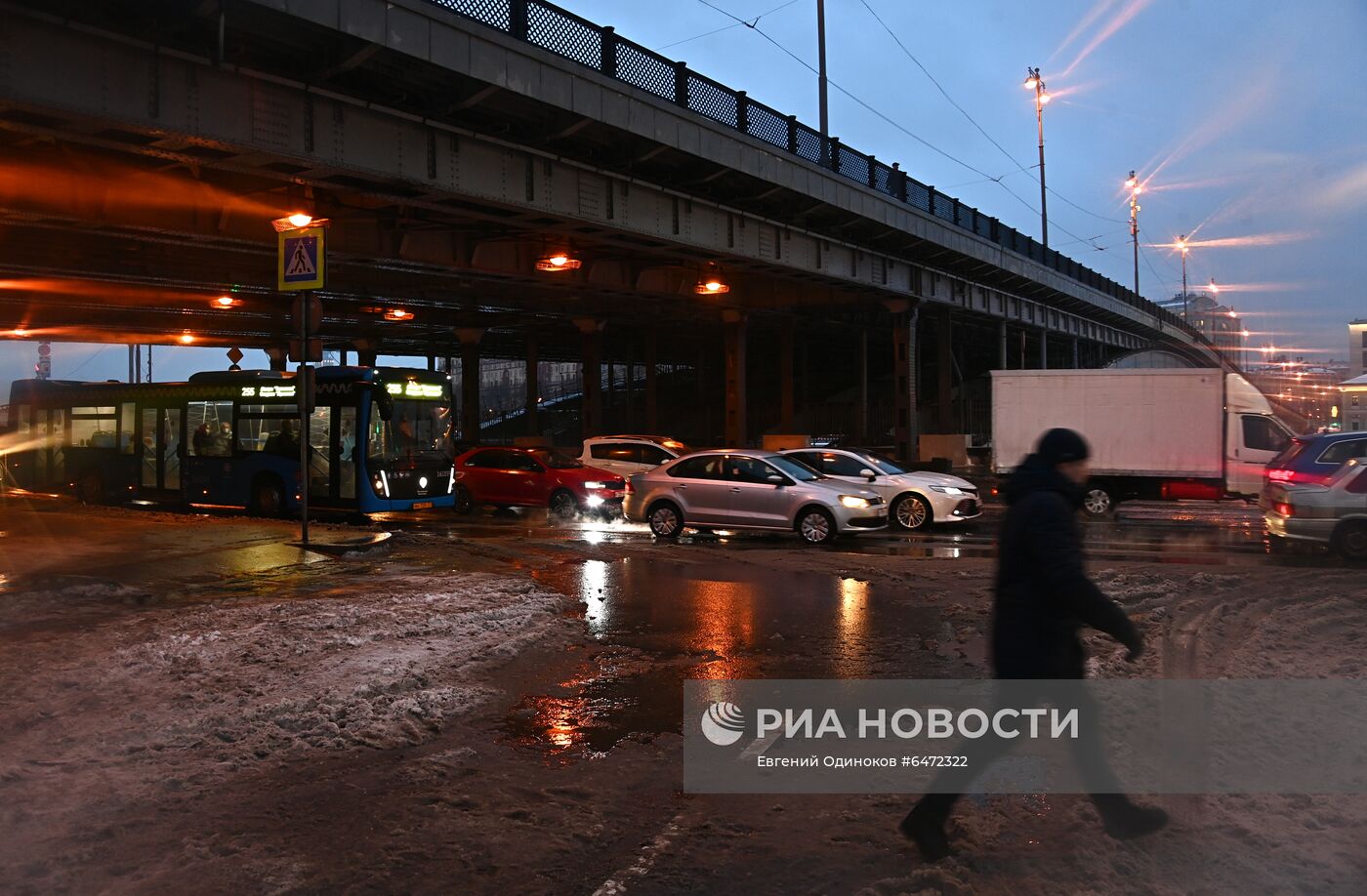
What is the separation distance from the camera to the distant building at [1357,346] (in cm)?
11194

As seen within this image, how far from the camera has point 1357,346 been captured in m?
116

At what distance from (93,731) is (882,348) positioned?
66.9m

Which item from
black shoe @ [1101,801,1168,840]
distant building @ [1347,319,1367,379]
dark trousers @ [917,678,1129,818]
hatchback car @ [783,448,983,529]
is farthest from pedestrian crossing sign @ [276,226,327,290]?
distant building @ [1347,319,1367,379]

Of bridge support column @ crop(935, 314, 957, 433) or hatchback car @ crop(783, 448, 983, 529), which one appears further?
bridge support column @ crop(935, 314, 957, 433)

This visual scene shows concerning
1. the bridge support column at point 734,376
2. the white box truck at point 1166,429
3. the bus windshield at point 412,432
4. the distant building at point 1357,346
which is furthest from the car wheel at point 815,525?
the distant building at point 1357,346

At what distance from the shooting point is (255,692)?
6828 millimetres

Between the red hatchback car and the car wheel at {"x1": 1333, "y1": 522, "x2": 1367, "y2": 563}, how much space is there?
12.7 m

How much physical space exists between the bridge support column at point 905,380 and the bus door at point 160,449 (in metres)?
22.5

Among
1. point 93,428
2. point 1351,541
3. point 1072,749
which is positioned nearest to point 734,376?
point 93,428

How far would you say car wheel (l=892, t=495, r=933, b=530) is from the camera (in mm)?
18188

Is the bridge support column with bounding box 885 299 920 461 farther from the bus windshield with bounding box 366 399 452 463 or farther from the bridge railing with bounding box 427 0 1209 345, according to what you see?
the bus windshield with bounding box 366 399 452 463

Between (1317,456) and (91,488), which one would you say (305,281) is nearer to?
(1317,456)

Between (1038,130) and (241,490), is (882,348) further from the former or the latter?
(241,490)

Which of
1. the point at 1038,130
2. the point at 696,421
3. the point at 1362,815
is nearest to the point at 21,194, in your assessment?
the point at 1362,815
